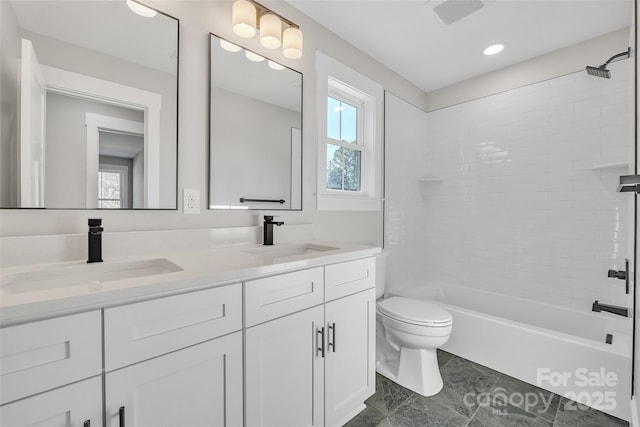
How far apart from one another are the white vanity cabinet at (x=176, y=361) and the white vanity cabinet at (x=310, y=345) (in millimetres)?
69

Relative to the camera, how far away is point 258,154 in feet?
5.52

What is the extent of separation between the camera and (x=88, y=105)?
1140 millimetres

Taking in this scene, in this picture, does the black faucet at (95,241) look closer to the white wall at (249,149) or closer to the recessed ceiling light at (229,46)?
the white wall at (249,149)

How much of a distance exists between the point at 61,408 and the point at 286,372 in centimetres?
68

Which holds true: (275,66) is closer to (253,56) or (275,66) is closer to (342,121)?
(253,56)

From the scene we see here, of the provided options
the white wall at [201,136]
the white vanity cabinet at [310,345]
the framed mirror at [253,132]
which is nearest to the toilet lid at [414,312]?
the white vanity cabinet at [310,345]

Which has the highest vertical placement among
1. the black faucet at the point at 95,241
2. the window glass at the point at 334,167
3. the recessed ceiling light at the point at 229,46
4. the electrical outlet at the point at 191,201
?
the recessed ceiling light at the point at 229,46

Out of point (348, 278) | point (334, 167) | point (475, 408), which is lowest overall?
point (475, 408)

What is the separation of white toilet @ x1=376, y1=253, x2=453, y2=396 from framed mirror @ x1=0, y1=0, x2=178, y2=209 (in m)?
1.53

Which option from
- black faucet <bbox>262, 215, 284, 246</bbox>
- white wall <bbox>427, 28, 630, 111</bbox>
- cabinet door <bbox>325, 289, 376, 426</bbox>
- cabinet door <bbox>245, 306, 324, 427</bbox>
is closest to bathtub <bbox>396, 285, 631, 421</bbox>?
cabinet door <bbox>325, 289, 376, 426</bbox>

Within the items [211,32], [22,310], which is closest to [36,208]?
[22,310]

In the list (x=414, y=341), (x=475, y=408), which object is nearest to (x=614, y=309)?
(x=475, y=408)

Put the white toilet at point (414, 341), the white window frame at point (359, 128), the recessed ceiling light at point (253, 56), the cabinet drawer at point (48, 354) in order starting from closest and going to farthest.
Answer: the cabinet drawer at point (48, 354)
the recessed ceiling light at point (253, 56)
the white toilet at point (414, 341)
the white window frame at point (359, 128)

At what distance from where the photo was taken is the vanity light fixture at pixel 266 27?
1.47 m
